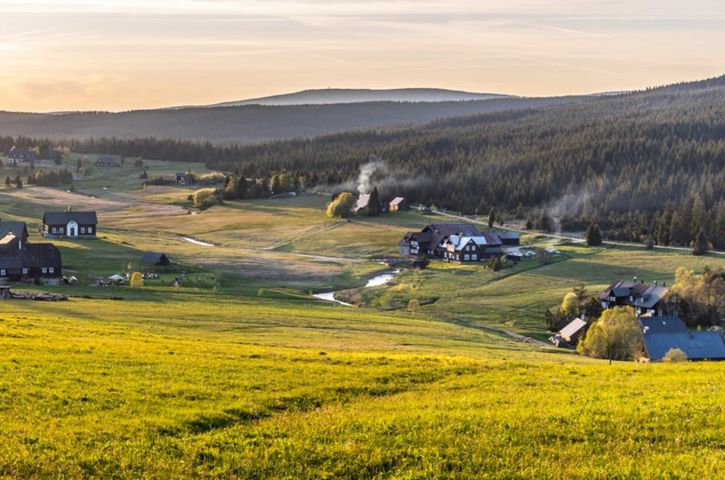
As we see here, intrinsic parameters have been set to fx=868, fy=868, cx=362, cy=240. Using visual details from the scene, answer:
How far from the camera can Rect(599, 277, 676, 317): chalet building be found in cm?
9000

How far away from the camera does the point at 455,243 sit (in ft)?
423

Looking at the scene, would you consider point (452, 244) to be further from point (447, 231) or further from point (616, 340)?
point (616, 340)

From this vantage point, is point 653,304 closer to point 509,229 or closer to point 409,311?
point 409,311

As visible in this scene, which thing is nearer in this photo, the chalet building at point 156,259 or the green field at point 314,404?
the green field at point 314,404

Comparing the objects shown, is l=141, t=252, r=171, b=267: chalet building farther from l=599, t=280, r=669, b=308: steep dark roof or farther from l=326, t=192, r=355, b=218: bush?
l=326, t=192, r=355, b=218: bush

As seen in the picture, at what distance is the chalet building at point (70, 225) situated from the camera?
13700 centimetres

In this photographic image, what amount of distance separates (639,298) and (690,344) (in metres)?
21.9

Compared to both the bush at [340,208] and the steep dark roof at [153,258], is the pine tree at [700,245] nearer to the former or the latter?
the steep dark roof at [153,258]

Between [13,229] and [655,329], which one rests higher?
[13,229]

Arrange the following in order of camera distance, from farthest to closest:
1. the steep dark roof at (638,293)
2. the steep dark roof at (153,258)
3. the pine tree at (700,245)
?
the pine tree at (700,245) < the steep dark roof at (153,258) < the steep dark roof at (638,293)

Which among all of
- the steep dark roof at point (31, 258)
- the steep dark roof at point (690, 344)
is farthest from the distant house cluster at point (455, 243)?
the steep dark roof at point (31, 258)

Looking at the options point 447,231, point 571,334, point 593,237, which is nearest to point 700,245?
point 593,237

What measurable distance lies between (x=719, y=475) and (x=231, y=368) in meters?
18.1

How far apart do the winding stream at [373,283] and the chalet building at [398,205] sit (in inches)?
2815
